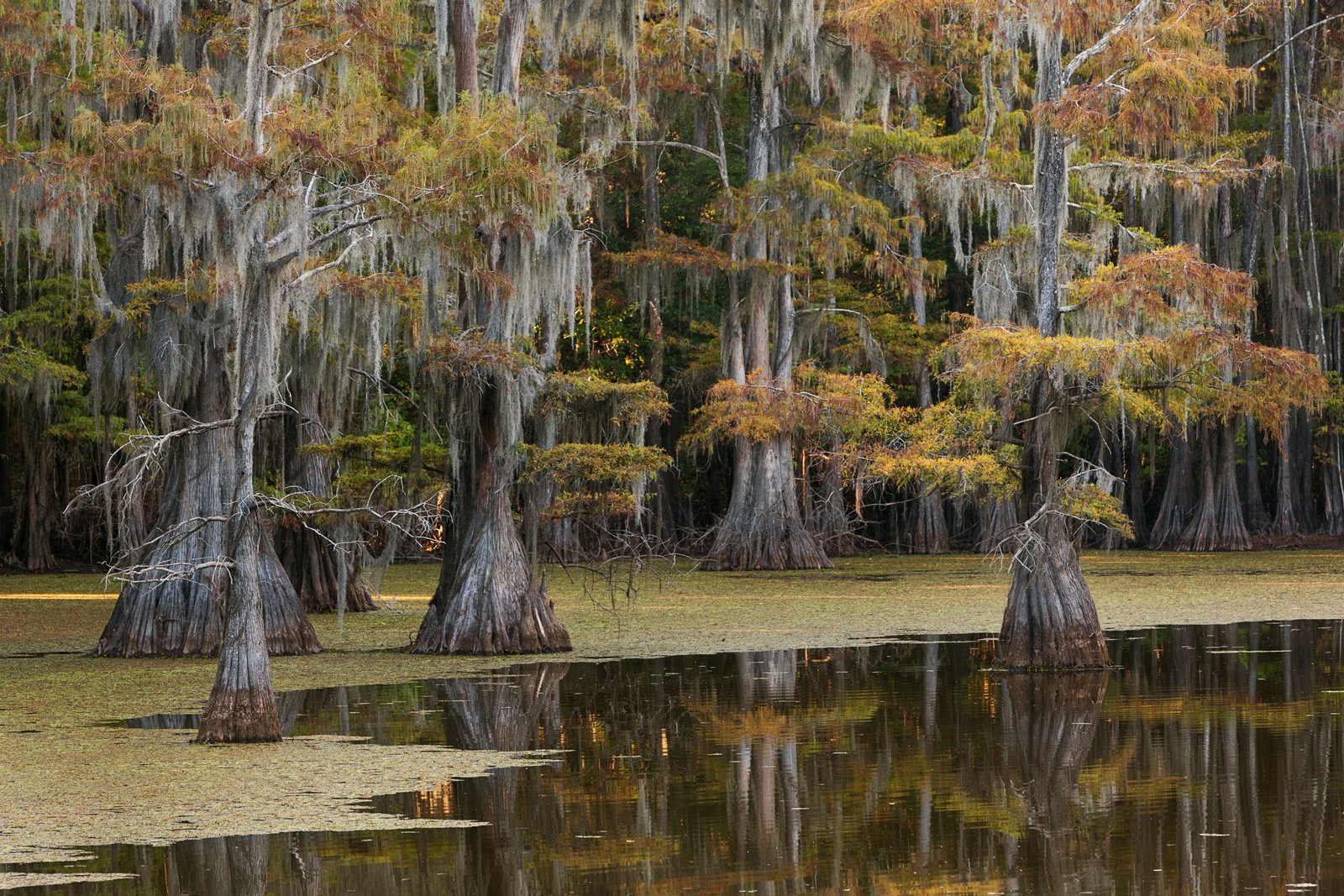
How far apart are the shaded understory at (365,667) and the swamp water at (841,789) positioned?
223 millimetres

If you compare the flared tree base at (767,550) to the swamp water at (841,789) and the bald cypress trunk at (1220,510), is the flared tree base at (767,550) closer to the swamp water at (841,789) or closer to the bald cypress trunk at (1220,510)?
the bald cypress trunk at (1220,510)

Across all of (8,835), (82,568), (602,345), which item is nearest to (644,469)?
(8,835)

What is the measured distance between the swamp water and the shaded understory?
223 millimetres

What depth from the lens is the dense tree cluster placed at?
1047cm

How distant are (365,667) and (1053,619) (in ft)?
17.1

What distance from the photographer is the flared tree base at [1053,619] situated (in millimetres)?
12391

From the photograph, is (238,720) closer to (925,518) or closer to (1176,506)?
(925,518)

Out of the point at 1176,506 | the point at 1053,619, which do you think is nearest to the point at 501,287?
the point at 1053,619

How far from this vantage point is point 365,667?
13.2 meters

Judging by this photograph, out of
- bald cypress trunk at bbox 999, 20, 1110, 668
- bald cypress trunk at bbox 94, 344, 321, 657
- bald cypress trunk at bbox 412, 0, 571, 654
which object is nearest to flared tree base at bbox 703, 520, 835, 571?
bald cypress trunk at bbox 412, 0, 571, 654

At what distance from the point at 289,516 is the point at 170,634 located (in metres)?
1.59

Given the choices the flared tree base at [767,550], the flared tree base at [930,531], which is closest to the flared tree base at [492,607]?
the flared tree base at [767,550]

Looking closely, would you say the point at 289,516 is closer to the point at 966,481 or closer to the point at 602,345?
the point at 966,481

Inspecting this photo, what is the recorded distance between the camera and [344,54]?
1362cm
